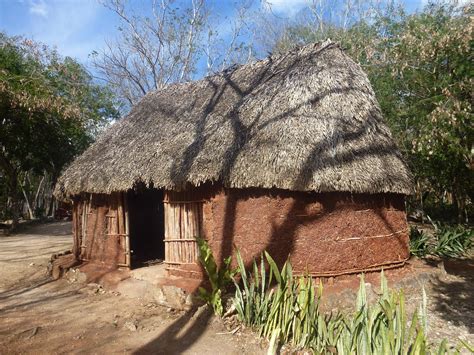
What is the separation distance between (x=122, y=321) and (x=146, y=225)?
→ 456cm

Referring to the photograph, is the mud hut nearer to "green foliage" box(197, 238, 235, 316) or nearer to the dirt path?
"green foliage" box(197, 238, 235, 316)

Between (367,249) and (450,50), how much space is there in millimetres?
5468

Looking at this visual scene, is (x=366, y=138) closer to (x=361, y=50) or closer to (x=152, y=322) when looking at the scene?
(x=152, y=322)

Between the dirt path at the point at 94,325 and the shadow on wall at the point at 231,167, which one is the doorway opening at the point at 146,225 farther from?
the shadow on wall at the point at 231,167

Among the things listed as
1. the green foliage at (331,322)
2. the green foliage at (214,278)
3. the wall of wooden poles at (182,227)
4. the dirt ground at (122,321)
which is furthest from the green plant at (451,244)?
the wall of wooden poles at (182,227)

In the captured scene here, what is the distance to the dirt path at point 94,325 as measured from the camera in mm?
5121

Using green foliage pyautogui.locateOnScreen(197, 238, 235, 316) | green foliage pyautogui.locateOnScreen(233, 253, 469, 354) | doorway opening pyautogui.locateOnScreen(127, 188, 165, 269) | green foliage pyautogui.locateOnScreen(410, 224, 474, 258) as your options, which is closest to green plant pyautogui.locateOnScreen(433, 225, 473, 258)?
green foliage pyautogui.locateOnScreen(410, 224, 474, 258)

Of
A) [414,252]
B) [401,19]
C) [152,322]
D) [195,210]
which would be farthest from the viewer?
[401,19]

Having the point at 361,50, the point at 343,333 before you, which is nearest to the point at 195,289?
the point at 343,333

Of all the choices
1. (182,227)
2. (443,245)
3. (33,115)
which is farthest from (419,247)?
(33,115)

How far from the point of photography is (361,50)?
14.1 metres

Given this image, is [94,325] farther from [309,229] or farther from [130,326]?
[309,229]

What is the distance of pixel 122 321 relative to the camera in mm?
6090

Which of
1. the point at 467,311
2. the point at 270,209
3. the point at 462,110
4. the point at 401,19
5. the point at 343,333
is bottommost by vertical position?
the point at 467,311
